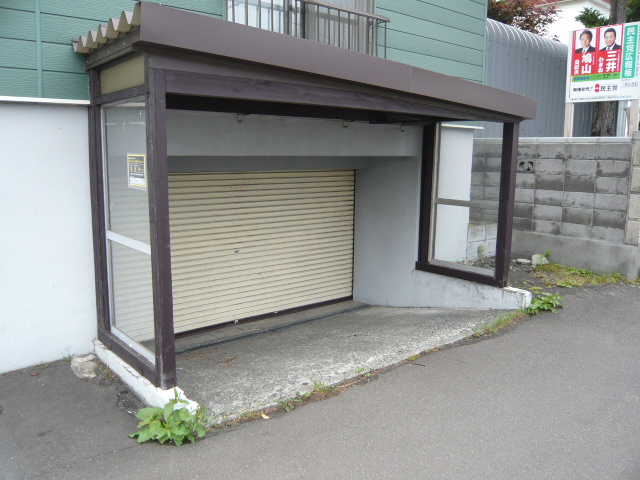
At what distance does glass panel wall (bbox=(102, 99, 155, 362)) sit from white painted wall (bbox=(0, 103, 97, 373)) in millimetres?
320

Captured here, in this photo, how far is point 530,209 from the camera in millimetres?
8406

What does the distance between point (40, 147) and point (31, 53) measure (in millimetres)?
771

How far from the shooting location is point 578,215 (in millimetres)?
7824

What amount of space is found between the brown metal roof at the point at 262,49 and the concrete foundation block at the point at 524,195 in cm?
337

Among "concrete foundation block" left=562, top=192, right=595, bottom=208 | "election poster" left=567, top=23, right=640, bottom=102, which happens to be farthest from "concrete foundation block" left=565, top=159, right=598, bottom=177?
"election poster" left=567, top=23, right=640, bottom=102

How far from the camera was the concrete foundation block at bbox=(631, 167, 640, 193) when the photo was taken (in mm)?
7102

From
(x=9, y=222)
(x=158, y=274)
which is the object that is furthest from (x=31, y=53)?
(x=158, y=274)

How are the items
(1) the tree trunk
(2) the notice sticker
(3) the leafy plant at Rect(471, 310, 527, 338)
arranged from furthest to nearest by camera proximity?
1. (1) the tree trunk
2. (3) the leafy plant at Rect(471, 310, 527, 338)
3. (2) the notice sticker

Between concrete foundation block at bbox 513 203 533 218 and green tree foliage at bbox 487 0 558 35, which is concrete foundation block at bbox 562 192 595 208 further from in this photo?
green tree foliage at bbox 487 0 558 35

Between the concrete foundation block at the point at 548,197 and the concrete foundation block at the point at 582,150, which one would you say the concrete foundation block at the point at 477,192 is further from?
the concrete foundation block at the point at 582,150

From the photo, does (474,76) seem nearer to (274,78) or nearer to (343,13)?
(343,13)

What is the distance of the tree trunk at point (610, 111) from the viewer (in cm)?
1048

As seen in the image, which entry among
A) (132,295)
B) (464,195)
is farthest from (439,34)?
(132,295)

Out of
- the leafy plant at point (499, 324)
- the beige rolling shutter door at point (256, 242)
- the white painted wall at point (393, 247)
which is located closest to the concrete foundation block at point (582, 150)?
the white painted wall at point (393, 247)
